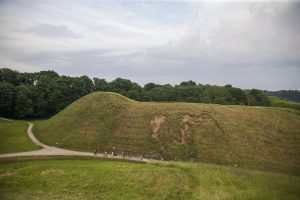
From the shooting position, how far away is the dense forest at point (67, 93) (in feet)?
300

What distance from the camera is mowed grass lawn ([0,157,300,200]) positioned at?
1234 inches

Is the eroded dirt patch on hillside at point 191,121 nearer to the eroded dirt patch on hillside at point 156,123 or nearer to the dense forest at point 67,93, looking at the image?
the eroded dirt patch on hillside at point 156,123

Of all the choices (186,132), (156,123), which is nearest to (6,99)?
(156,123)

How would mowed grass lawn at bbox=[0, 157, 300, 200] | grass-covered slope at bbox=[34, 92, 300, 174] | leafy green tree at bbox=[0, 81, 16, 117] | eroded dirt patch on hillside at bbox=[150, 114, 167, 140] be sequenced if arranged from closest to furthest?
mowed grass lawn at bbox=[0, 157, 300, 200], grass-covered slope at bbox=[34, 92, 300, 174], eroded dirt patch on hillside at bbox=[150, 114, 167, 140], leafy green tree at bbox=[0, 81, 16, 117]

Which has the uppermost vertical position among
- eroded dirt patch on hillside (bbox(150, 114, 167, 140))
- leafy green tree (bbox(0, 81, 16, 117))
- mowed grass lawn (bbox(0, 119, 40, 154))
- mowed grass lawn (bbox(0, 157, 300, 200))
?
leafy green tree (bbox(0, 81, 16, 117))

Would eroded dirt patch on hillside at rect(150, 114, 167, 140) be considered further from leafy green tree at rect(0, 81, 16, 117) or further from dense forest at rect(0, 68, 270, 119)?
leafy green tree at rect(0, 81, 16, 117)

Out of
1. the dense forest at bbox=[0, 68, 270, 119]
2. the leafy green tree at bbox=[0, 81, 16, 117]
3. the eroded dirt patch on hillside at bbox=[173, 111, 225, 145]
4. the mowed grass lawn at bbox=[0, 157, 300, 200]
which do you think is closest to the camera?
the mowed grass lawn at bbox=[0, 157, 300, 200]

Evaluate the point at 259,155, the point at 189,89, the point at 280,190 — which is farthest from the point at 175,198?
the point at 189,89

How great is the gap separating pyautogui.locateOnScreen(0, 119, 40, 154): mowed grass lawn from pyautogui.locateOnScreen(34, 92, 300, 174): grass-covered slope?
3.39m

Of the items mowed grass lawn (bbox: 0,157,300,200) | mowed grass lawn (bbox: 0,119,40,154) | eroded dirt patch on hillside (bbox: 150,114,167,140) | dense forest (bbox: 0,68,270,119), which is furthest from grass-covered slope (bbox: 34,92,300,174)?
dense forest (bbox: 0,68,270,119)

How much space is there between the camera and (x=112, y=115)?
211 feet

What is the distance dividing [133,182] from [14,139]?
1283 inches

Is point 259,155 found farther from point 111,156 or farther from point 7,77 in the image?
point 7,77

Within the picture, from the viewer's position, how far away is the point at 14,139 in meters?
57.2
